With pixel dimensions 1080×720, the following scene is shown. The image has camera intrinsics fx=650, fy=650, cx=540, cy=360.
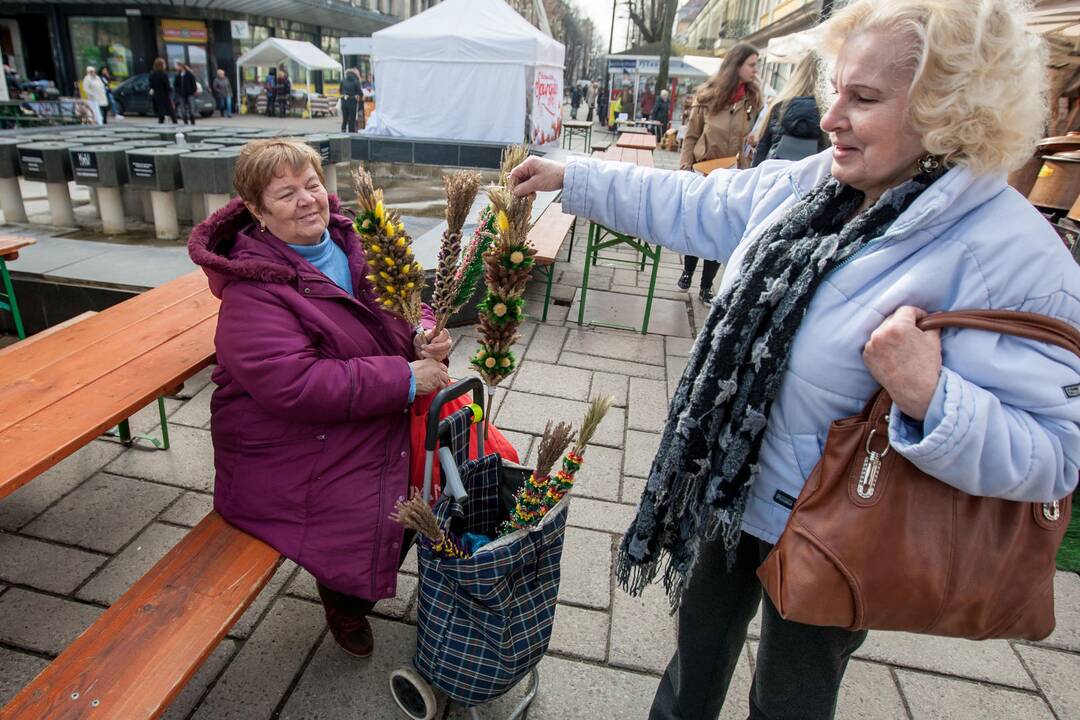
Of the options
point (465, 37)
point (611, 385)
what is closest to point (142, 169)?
point (611, 385)

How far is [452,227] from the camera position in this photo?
5.28ft

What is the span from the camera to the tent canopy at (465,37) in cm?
1248

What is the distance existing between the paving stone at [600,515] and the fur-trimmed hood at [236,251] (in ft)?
5.27

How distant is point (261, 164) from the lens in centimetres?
190

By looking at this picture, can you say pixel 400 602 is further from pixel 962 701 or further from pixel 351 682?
pixel 962 701

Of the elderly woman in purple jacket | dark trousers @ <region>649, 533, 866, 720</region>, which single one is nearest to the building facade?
the elderly woman in purple jacket

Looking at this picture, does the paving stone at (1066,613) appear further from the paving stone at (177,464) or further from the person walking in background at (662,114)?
the person walking in background at (662,114)

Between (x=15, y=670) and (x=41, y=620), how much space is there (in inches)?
8.3

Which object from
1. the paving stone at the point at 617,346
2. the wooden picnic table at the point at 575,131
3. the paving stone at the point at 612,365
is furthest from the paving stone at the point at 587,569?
the wooden picnic table at the point at 575,131

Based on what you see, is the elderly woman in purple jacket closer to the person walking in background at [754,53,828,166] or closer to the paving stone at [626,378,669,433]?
the paving stone at [626,378,669,433]

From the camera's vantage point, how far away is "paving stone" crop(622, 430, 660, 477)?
3218mm

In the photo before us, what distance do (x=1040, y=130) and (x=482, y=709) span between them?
198 cm

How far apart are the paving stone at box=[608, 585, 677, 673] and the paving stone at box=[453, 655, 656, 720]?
0.06 meters

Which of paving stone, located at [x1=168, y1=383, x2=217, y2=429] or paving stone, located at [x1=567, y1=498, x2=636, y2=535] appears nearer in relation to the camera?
paving stone, located at [x1=567, y1=498, x2=636, y2=535]
